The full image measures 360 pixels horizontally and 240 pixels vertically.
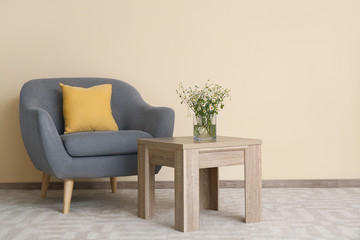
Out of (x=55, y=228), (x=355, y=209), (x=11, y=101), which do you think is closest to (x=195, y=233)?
(x=55, y=228)

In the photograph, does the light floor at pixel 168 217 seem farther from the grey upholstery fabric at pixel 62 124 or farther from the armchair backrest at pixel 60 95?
the armchair backrest at pixel 60 95

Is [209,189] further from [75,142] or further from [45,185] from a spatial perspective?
[45,185]

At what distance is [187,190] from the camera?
2484 mm

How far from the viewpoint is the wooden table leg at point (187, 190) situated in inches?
97.3

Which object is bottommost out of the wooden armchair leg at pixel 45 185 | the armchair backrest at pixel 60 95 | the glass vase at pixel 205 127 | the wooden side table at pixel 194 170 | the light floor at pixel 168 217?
the light floor at pixel 168 217

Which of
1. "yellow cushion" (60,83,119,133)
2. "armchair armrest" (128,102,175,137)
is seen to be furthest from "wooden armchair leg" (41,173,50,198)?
"armchair armrest" (128,102,175,137)

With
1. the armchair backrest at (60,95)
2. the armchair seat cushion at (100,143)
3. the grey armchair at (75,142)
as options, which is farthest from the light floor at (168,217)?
the armchair backrest at (60,95)

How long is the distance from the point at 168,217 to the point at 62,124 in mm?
1189

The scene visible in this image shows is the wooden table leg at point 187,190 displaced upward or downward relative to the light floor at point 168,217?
upward

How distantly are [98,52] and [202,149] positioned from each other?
5.88ft

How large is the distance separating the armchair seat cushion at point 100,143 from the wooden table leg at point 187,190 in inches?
24.6

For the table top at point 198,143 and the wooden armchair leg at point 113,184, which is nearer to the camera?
the table top at point 198,143

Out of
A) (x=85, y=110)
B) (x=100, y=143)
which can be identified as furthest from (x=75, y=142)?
(x=85, y=110)

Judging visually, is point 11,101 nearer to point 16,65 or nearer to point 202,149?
point 16,65
